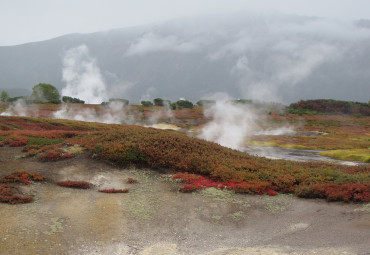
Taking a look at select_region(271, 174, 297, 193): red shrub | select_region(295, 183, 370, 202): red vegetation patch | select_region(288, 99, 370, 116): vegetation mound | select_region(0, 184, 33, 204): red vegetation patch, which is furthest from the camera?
select_region(288, 99, 370, 116): vegetation mound

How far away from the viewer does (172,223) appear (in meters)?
13.9

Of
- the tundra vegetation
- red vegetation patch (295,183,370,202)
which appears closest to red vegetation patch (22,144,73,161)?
the tundra vegetation

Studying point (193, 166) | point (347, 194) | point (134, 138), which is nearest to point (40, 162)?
point (134, 138)

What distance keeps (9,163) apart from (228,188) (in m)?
14.9

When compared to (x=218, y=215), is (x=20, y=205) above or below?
above

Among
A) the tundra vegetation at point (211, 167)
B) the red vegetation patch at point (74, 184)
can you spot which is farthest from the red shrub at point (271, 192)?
the red vegetation patch at point (74, 184)

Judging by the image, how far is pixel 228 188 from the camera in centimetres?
1872

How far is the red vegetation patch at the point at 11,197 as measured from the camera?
1449 cm

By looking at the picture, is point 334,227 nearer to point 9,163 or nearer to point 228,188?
point 228,188

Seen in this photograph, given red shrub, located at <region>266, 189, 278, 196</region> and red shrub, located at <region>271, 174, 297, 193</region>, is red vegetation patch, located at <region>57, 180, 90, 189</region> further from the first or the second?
red shrub, located at <region>271, 174, 297, 193</region>

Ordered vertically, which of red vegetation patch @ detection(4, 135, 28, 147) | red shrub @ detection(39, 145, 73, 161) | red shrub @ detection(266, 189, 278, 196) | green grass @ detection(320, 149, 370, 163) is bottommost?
green grass @ detection(320, 149, 370, 163)

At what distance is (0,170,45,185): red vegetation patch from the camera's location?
17.3m

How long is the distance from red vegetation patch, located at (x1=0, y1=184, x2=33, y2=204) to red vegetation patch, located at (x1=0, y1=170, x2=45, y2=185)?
176cm

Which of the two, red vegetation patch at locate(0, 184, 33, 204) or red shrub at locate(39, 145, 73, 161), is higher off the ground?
red shrub at locate(39, 145, 73, 161)
